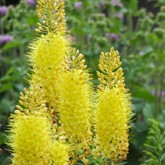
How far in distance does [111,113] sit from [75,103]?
116mm

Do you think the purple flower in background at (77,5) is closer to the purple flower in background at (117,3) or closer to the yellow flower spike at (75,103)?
the purple flower in background at (117,3)

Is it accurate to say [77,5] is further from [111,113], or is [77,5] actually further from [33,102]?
[33,102]

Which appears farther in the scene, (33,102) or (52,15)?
(52,15)

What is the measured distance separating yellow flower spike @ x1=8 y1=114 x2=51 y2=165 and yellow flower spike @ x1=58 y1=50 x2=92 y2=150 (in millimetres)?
168

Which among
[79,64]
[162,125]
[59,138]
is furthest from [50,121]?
[162,125]

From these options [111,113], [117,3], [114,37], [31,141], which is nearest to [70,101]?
[111,113]

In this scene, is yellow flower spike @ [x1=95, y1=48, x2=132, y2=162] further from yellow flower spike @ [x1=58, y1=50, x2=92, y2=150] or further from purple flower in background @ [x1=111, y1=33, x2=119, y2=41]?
purple flower in background @ [x1=111, y1=33, x2=119, y2=41]

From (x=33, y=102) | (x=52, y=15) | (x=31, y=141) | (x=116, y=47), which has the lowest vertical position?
(x=116, y=47)

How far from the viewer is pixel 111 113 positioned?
2.00 metres

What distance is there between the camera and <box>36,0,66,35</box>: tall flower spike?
6.82 ft

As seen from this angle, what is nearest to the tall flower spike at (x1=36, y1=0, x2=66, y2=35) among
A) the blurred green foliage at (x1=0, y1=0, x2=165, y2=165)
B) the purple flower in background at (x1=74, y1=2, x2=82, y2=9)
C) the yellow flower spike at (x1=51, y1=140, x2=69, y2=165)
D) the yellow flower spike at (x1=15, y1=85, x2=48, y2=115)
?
the yellow flower spike at (x1=15, y1=85, x2=48, y2=115)

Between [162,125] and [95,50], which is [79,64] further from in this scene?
[95,50]

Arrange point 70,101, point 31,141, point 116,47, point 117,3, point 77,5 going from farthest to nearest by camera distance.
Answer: point 117,3 < point 77,5 < point 116,47 < point 70,101 < point 31,141

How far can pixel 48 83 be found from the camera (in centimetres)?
206
